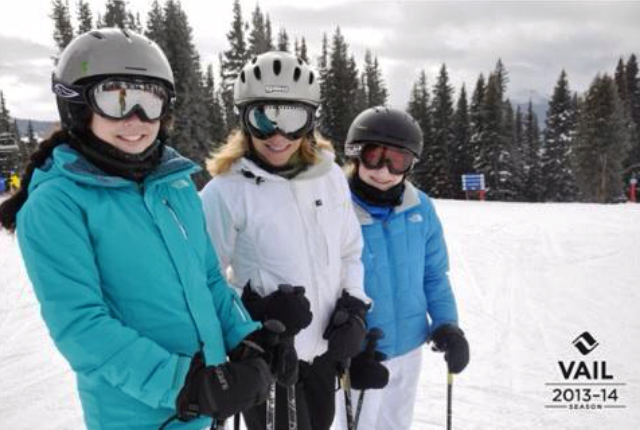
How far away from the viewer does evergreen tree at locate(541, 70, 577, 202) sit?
4659 cm

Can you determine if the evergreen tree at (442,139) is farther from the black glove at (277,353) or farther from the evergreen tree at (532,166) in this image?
the black glove at (277,353)

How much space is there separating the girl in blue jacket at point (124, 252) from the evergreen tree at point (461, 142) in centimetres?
4534

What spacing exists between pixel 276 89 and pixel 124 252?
1387mm

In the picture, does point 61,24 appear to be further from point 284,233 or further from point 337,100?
point 284,233

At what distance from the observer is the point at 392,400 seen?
317 cm

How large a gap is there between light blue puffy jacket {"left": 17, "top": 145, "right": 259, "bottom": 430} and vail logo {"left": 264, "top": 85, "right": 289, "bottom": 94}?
0.84 m

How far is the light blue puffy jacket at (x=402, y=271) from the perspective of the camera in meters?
2.99

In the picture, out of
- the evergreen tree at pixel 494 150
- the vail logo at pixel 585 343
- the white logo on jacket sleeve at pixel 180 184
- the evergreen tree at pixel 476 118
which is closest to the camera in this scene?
the white logo on jacket sleeve at pixel 180 184

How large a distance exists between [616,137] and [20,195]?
4727cm

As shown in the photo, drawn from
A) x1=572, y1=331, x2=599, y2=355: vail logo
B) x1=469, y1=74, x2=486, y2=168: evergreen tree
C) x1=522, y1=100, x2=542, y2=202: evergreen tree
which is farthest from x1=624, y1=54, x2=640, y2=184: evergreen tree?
x1=572, y1=331, x2=599, y2=355: vail logo

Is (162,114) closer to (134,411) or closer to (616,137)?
(134,411)

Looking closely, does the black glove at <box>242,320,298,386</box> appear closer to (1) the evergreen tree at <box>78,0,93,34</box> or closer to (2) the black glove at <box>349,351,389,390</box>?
(2) the black glove at <box>349,351,389,390</box>

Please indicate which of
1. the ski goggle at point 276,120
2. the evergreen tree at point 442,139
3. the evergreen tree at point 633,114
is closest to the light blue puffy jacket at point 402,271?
the ski goggle at point 276,120

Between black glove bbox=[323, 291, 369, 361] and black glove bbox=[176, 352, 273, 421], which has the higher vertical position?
black glove bbox=[176, 352, 273, 421]
